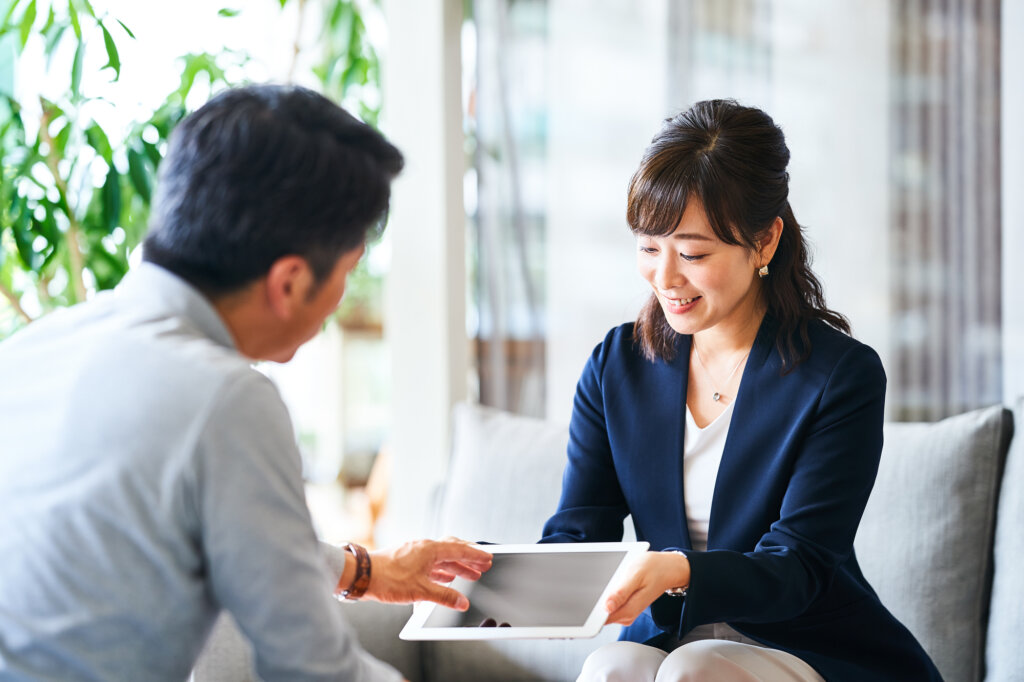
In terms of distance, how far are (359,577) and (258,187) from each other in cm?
61

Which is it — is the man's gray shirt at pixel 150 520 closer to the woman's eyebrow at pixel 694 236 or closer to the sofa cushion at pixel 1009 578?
the woman's eyebrow at pixel 694 236

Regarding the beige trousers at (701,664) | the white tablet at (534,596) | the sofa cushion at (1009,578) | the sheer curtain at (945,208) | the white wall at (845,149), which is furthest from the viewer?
the white wall at (845,149)

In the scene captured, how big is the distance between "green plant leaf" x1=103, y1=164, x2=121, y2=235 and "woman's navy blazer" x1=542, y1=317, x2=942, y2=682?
1348 millimetres

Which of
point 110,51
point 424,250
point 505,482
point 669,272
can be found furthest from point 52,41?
point 669,272

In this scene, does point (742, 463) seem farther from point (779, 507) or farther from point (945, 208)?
point (945, 208)

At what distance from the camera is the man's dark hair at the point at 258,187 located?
89cm

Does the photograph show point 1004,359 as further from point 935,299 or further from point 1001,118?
point 1001,118

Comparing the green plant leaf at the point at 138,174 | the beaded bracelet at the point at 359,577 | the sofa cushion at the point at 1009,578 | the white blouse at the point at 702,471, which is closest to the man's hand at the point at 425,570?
the beaded bracelet at the point at 359,577

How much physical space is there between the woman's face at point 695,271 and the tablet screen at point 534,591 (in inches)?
15.6

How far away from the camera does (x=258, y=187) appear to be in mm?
883

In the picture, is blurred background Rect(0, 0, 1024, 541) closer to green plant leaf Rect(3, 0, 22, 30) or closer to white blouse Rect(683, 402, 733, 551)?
green plant leaf Rect(3, 0, 22, 30)

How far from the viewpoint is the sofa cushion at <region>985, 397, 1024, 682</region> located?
1592mm

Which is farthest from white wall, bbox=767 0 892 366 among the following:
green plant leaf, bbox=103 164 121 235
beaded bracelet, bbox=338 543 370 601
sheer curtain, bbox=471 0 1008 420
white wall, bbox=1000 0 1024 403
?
green plant leaf, bbox=103 164 121 235

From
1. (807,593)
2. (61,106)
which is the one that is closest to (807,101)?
(807,593)
